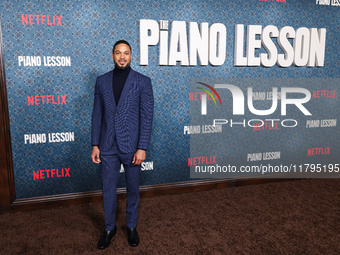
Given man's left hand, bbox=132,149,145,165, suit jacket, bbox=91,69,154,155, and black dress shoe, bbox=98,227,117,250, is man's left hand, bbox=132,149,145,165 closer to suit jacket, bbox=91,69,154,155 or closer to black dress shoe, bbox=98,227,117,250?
suit jacket, bbox=91,69,154,155

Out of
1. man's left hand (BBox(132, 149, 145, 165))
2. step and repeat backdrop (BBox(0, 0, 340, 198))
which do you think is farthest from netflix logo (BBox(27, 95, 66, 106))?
man's left hand (BBox(132, 149, 145, 165))

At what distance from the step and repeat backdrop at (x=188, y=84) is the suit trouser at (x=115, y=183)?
0.87m

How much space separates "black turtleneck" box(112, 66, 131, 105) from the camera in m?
2.03

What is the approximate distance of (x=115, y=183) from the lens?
6.95 ft

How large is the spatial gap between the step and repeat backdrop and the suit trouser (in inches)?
34.3

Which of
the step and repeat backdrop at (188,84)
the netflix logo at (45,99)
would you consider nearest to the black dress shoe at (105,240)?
the step and repeat backdrop at (188,84)

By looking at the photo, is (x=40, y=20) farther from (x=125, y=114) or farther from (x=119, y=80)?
A: (x=125, y=114)

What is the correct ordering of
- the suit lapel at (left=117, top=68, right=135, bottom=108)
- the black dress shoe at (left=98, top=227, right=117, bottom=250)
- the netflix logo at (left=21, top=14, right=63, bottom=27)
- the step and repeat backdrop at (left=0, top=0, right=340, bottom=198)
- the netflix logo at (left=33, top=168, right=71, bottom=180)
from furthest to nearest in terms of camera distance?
1. the netflix logo at (left=33, top=168, right=71, bottom=180)
2. the step and repeat backdrop at (left=0, top=0, right=340, bottom=198)
3. the netflix logo at (left=21, top=14, right=63, bottom=27)
4. the black dress shoe at (left=98, top=227, right=117, bottom=250)
5. the suit lapel at (left=117, top=68, right=135, bottom=108)

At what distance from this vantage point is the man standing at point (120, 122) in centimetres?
201

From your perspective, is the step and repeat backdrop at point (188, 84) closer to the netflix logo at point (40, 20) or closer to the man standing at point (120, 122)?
the netflix logo at point (40, 20)

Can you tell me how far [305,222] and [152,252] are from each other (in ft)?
4.49

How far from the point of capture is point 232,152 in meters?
3.38

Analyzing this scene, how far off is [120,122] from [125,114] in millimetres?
66

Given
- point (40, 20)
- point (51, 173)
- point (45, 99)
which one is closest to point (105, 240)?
point (51, 173)
